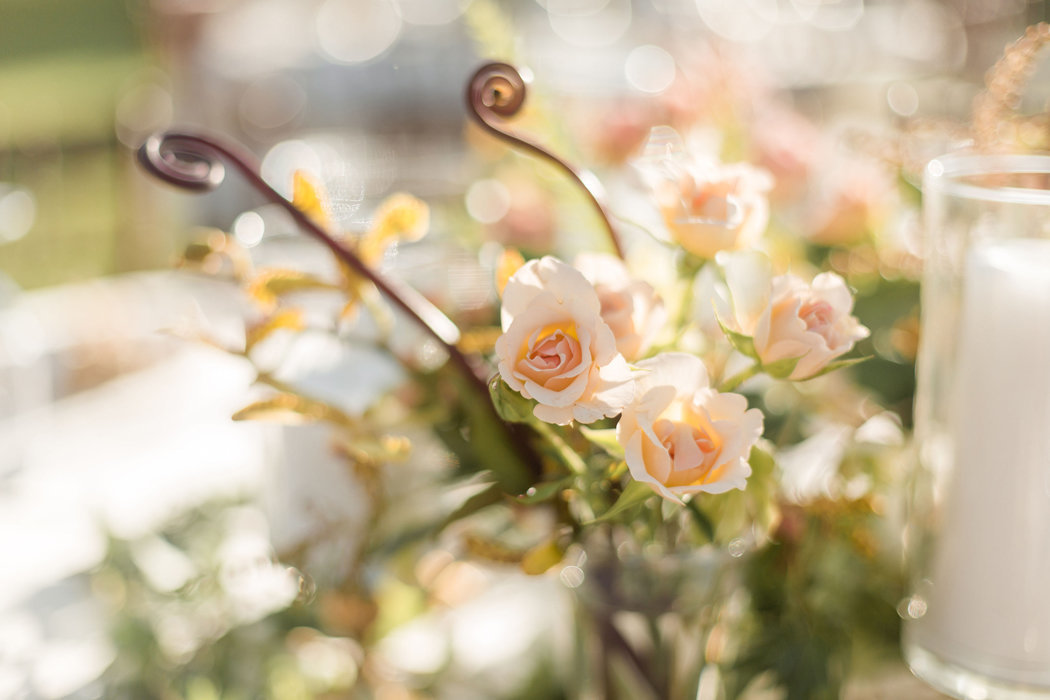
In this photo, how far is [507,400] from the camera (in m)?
0.31

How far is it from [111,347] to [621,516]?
1025 mm

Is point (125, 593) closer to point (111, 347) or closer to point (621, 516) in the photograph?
point (621, 516)

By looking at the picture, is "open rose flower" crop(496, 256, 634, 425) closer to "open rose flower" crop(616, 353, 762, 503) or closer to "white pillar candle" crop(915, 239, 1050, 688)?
"open rose flower" crop(616, 353, 762, 503)

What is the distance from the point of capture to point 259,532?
0.64 metres

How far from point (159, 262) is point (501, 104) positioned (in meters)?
2.85

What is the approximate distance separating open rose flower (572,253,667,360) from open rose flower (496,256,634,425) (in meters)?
0.03

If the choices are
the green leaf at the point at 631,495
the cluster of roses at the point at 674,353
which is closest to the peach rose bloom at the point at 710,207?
the cluster of roses at the point at 674,353

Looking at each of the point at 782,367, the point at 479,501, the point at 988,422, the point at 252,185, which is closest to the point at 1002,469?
the point at 988,422

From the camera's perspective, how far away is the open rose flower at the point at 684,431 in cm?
30

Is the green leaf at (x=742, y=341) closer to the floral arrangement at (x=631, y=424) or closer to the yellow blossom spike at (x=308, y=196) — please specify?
the floral arrangement at (x=631, y=424)

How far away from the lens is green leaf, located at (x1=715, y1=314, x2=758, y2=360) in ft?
1.10

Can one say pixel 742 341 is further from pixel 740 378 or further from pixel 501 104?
pixel 501 104

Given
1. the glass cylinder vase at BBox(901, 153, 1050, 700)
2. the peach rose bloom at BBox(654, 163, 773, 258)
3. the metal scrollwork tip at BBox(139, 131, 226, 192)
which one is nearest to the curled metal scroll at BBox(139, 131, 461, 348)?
the metal scrollwork tip at BBox(139, 131, 226, 192)

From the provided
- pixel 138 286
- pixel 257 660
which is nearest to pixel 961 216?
pixel 257 660
